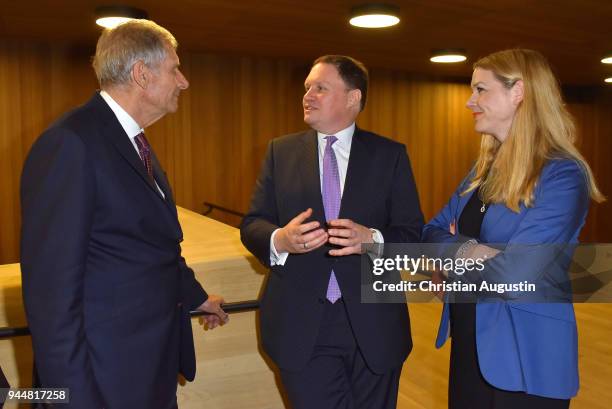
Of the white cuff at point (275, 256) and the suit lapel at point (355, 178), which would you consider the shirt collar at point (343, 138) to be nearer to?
the suit lapel at point (355, 178)

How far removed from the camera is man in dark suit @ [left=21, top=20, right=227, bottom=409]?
1.40m

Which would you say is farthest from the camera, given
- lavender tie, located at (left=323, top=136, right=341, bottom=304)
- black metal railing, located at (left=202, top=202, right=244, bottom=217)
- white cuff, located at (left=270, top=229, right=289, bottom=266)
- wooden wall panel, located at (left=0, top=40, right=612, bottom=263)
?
black metal railing, located at (left=202, top=202, right=244, bottom=217)

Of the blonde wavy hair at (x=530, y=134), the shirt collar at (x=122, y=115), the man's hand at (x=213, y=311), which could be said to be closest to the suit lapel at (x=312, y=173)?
the man's hand at (x=213, y=311)

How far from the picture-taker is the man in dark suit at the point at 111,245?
1396 millimetres

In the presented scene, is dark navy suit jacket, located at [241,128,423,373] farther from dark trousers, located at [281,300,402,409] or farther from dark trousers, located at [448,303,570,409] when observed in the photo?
dark trousers, located at [448,303,570,409]

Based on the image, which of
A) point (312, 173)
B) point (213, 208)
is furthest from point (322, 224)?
point (213, 208)

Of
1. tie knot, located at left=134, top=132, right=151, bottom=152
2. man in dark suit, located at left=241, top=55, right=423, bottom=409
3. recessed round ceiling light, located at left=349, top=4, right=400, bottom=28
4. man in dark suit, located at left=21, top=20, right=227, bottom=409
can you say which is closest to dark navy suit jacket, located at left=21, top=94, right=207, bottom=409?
man in dark suit, located at left=21, top=20, right=227, bottom=409

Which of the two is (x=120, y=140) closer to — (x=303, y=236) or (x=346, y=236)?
(x=303, y=236)

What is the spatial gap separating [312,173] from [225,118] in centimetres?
632

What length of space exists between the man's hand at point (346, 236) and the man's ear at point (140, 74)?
28.9 inches

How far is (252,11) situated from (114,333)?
4324 millimetres

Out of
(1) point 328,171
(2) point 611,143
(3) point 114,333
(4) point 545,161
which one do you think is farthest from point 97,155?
(2) point 611,143

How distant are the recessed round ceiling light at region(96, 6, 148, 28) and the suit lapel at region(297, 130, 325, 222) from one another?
348 cm

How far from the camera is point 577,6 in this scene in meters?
5.17
